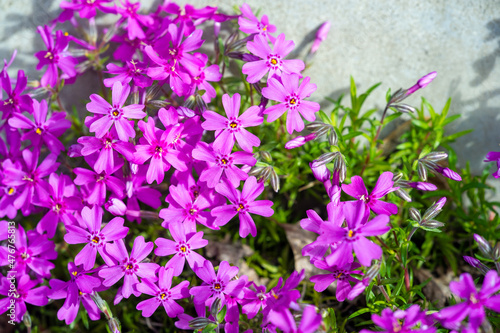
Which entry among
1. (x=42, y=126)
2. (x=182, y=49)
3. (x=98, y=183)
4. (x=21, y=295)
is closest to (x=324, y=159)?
(x=182, y=49)

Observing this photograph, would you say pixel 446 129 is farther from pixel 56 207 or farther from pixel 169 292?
pixel 56 207

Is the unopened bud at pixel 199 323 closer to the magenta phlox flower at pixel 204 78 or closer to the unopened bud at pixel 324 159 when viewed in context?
the unopened bud at pixel 324 159

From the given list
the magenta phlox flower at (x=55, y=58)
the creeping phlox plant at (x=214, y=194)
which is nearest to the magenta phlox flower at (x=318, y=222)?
the creeping phlox plant at (x=214, y=194)

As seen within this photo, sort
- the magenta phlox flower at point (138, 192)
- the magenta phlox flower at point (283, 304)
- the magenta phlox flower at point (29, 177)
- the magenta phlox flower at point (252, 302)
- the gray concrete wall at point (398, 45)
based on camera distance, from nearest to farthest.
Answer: the magenta phlox flower at point (283, 304) → the magenta phlox flower at point (252, 302) → the magenta phlox flower at point (138, 192) → the magenta phlox flower at point (29, 177) → the gray concrete wall at point (398, 45)

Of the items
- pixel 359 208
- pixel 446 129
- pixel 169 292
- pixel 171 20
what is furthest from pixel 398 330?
pixel 171 20

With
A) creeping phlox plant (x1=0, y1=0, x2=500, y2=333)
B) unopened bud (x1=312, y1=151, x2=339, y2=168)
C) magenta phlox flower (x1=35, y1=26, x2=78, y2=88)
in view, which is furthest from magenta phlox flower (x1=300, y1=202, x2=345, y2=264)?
magenta phlox flower (x1=35, y1=26, x2=78, y2=88)

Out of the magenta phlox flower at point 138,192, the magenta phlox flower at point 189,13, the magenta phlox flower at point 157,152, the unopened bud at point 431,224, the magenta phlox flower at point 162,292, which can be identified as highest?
the magenta phlox flower at point 189,13

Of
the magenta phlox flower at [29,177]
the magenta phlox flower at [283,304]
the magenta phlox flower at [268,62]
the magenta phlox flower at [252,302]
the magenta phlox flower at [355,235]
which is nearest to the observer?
the magenta phlox flower at [283,304]

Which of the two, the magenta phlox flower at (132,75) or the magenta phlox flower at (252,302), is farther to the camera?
the magenta phlox flower at (132,75)
